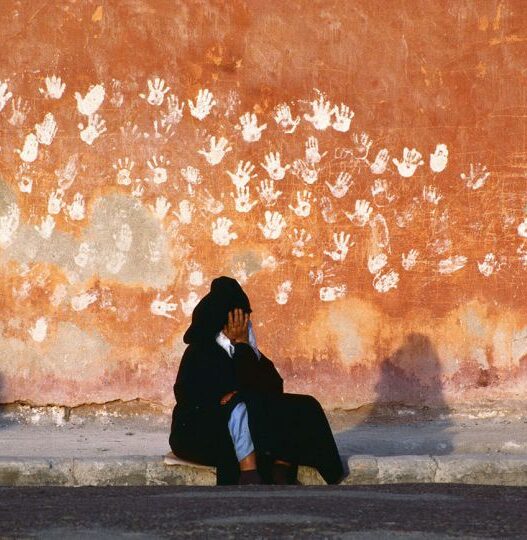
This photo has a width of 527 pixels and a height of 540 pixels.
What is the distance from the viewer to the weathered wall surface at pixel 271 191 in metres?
9.63

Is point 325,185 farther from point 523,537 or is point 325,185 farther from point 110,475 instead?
point 523,537

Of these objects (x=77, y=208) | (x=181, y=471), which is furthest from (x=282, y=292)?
(x=181, y=471)

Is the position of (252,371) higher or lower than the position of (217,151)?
lower

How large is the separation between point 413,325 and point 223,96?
6.22 ft

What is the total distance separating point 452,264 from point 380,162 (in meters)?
0.80

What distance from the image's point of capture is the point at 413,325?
9.77 metres

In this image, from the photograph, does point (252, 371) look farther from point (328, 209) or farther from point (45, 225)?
point (45, 225)

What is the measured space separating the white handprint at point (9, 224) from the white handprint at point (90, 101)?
2.44ft

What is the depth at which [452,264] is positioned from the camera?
32.1ft

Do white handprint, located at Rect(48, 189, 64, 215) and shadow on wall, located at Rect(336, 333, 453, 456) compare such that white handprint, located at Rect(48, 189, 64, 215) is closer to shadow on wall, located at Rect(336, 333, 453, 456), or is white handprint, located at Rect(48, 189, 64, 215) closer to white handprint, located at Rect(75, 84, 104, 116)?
white handprint, located at Rect(75, 84, 104, 116)

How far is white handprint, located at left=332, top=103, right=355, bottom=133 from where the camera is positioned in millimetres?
9727

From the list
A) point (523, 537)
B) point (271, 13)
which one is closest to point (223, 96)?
point (271, 13)

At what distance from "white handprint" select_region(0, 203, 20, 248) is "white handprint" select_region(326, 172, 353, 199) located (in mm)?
1984

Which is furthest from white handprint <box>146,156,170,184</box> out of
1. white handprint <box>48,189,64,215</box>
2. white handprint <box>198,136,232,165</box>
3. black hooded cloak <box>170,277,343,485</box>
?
black hooded cloak <box>170,277,343,485</box>
